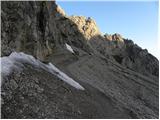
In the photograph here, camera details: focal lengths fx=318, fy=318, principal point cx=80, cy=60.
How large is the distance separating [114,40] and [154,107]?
91674mm

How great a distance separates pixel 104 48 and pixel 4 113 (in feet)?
355

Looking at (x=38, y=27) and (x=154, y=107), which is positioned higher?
(x=38, y=27)

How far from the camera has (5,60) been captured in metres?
23.3

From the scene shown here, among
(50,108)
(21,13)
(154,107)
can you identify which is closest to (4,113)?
(50,108)

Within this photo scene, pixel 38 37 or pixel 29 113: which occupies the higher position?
pixel 38 37

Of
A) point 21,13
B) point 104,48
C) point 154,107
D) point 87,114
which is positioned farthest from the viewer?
point 104,48

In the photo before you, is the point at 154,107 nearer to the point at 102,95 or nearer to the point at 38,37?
the point at 102,95

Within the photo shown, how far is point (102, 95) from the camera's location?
32219 mm

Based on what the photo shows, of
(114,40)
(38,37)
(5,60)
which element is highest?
(114,40)

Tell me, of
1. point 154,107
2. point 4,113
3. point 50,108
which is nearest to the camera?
point 4,113

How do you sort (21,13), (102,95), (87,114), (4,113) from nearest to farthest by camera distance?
1. (4,113)
2. (87,114)
3. (102,95)
4. (21,13)

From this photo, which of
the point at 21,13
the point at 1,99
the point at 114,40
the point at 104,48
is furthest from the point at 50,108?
the point at 114,40

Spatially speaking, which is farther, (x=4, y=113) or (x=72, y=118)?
(x=72, y=118)

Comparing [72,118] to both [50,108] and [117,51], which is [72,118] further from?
[117,51]
